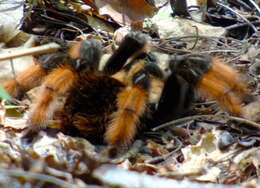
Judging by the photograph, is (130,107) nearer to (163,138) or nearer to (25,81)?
(163,138)

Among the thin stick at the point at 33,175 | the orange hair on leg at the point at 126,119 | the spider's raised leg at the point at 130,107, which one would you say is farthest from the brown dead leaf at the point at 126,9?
the thin stick at the point at 33,175

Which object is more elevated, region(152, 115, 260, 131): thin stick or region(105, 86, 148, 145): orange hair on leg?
region(105, 86, 148, 145): orange hair on leg

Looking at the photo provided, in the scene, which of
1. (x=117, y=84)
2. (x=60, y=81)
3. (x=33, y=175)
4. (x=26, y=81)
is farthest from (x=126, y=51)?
(x=33, y=175)

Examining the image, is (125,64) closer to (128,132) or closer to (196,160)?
(128,132)

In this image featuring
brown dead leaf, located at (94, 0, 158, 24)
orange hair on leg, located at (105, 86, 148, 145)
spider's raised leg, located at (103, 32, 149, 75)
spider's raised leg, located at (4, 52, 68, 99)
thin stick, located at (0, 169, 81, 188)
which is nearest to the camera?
Answer: thin stick, located at (0, 169, 81, 188)

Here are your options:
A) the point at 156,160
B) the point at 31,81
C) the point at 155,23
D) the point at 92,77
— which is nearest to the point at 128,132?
the point at 156,160

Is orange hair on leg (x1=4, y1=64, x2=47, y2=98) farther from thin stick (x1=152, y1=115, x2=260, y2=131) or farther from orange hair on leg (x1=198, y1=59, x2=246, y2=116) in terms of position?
orange hair on leg (x1=198, y1=59, x2=246, y2=116)

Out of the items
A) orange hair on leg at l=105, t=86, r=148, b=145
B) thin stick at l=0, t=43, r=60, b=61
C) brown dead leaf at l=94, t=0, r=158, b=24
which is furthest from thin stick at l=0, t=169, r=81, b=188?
brown dead leaf at l=94, t=0, r=158, b=24
